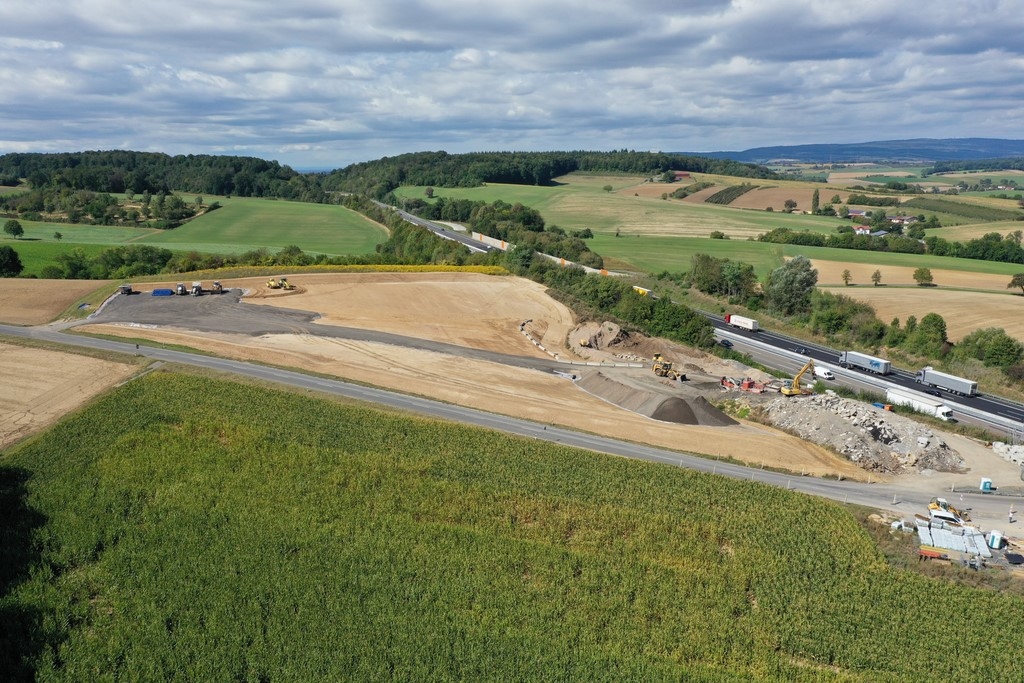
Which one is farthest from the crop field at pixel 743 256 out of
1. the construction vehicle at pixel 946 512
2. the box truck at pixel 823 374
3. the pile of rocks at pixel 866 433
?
the construction vehicle at pixel 946 512

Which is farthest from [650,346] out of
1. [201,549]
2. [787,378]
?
[201,549]

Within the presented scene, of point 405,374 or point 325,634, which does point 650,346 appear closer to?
point 405,374

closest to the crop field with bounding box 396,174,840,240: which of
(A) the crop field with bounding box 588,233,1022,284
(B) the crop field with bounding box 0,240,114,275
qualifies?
(A) the crop field with bounding box 588,233,1022,284

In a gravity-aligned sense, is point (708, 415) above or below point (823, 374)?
above

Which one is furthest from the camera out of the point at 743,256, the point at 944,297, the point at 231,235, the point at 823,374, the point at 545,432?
the point at 231,235

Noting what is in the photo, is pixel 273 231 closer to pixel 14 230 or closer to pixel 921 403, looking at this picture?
pixel 14 230

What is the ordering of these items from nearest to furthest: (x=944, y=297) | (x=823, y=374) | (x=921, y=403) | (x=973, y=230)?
(x=921, y=403)
(x=823, y=374)
(x=944, y=297)
(x=973, y=230)

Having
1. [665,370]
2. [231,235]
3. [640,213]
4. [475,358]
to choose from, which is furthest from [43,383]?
[640,213]
